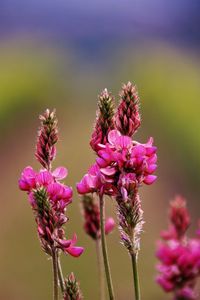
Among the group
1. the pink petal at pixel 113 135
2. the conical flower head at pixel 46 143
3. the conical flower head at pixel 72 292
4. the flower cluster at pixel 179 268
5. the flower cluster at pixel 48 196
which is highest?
the conical flower head at pixel 46 143

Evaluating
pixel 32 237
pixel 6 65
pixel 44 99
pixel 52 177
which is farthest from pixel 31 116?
pixel 52 177

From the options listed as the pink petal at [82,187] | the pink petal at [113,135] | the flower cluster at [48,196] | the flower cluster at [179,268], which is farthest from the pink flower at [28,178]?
the flower cluster at [179,268]

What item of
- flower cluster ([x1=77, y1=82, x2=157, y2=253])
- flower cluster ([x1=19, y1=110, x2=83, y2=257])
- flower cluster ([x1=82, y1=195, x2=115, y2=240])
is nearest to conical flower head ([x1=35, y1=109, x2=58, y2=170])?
flower cluster ([x1=19, y1=110, x2=83, y2=257])

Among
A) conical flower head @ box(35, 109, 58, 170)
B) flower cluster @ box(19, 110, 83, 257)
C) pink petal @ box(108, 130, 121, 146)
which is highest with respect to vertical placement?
conical flower head @ box(35, 109, 58, 170)

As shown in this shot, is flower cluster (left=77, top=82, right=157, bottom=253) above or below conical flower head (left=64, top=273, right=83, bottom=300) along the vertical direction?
above

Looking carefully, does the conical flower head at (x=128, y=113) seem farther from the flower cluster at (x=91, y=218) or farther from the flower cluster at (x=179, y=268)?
the flower cluster at (x=91, y=218)

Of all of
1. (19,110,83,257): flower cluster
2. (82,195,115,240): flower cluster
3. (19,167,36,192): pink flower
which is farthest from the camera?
(82,195,115,240): flower cluster

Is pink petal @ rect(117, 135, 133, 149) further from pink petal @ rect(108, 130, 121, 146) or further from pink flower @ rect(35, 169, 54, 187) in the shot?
pink flower @ rect(35, 169, 54, 187)

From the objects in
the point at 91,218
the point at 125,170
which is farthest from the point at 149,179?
the point at 91,218
